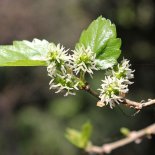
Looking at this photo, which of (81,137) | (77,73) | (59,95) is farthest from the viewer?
(59,95)

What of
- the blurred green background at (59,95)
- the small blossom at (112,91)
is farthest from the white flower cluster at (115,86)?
the blurred green background at (59,95)

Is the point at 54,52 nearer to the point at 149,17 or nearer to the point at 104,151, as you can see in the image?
the point at 104,151

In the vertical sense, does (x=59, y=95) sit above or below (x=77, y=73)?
below

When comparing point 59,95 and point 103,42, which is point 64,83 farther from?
point 59,95

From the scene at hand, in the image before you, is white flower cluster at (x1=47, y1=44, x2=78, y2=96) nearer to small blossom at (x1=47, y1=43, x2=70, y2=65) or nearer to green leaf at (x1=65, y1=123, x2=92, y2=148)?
small blossom at (x1=47, y1=43, x2=70, y2=65)

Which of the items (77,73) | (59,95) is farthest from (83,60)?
(59,95)

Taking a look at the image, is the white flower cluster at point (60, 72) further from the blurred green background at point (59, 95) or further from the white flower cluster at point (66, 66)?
the blurred green background at point (59, 95)

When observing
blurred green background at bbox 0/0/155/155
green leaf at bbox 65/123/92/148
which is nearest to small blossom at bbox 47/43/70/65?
green leaf at bbox 65/123/92/148
